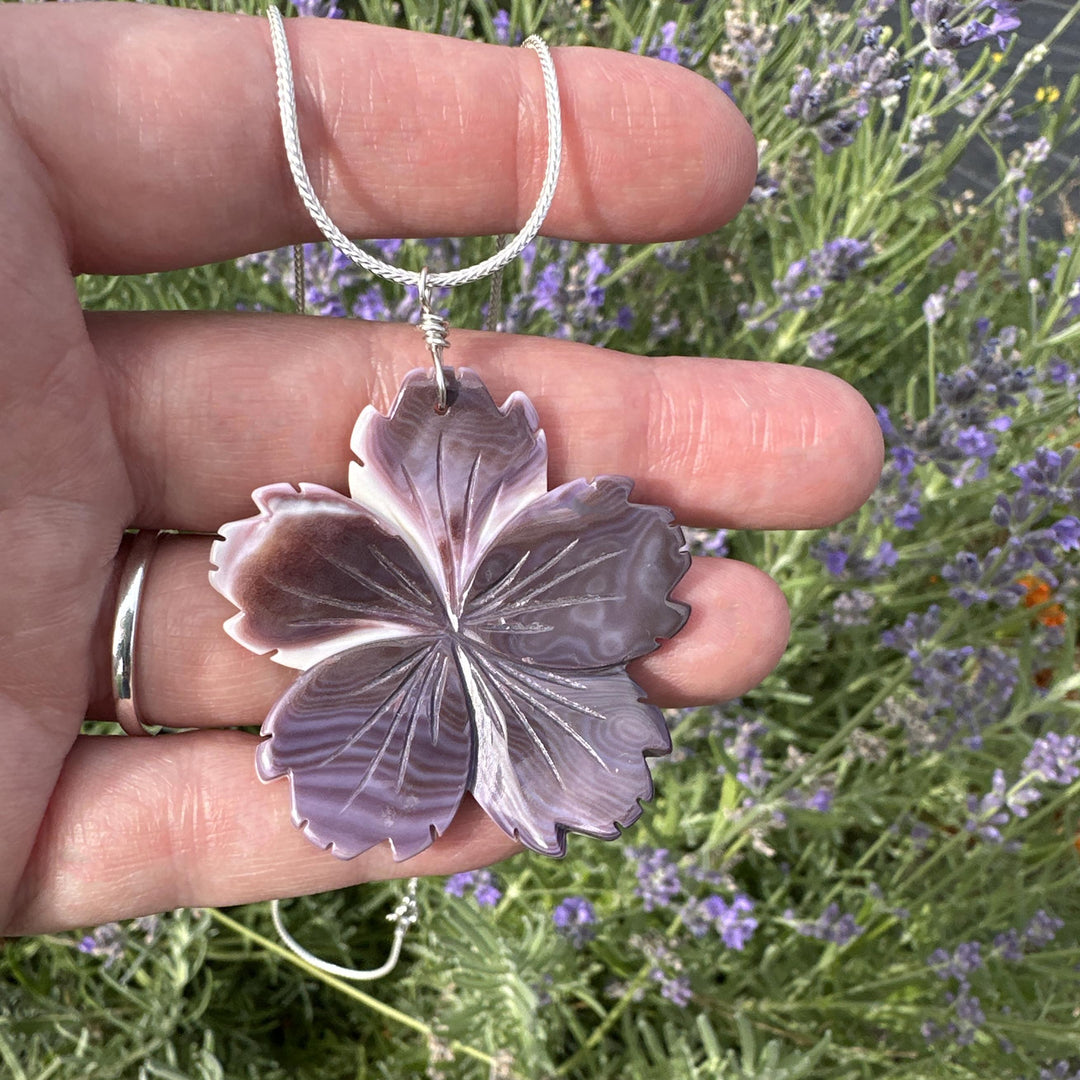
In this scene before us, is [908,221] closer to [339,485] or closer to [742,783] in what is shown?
[742,783]

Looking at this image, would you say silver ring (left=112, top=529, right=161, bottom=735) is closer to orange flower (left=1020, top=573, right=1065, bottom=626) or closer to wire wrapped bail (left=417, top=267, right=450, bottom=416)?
wire wrapped bail (left=417, top=267, right=450, bottom=416)

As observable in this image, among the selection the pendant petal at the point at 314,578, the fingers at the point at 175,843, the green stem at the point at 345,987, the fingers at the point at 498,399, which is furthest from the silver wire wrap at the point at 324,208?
the green stem at the point at 345,987

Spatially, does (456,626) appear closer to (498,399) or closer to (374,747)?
(374,747)

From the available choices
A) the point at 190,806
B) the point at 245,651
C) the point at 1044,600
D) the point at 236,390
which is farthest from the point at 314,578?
the point at 1044,600

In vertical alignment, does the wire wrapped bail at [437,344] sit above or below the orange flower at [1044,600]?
above

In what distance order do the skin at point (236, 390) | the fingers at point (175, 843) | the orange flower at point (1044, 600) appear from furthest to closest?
the orange flower at point (1044, 600) < the fingers at point (175, 843) < the skin at point (236, 390)

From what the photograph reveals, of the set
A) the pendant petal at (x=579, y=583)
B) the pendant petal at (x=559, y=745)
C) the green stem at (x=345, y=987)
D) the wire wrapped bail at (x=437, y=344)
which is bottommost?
the green stem at (x=345, y=987)

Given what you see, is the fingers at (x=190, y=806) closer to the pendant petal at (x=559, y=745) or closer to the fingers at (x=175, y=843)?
the fingers at (x=175, y=843)
